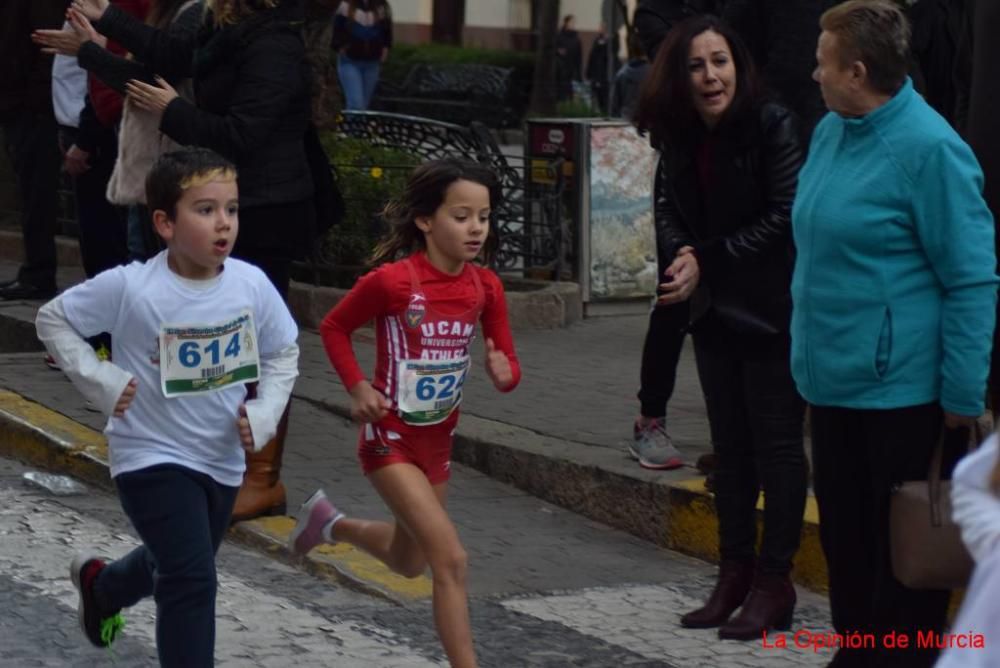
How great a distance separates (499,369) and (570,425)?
9.49 ft

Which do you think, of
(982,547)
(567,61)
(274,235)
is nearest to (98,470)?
(274,235)

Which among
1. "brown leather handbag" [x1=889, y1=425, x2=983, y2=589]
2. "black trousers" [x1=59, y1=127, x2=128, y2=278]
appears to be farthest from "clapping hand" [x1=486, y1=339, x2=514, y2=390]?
"black trousers" [x1=59, y1=127, x2=128, y2=278]

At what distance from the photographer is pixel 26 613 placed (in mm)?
5844

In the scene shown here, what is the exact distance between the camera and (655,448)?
7137mm

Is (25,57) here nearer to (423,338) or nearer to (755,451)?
(423,338)

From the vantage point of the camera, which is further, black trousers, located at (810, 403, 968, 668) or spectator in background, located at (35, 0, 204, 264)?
spectator in background, located at (35, 0, 204, 264)

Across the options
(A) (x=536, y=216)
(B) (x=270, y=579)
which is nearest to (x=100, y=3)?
(B) (x=270, y=579)

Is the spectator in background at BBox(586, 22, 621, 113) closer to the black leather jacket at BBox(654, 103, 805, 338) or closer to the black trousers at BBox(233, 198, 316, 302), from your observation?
the black trousers at BBox(233, 198, 316, 302)

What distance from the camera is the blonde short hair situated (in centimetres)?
480

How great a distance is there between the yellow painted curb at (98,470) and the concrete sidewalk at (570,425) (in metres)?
0.17

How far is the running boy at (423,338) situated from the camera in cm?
523

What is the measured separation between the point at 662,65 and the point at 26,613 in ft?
8.15

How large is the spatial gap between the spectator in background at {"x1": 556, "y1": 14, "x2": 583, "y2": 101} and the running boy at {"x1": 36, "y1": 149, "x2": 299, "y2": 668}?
2922 cm

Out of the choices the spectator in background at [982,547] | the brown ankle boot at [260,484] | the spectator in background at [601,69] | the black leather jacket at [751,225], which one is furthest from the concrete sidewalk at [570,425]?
the spectator in background at [601,69]
